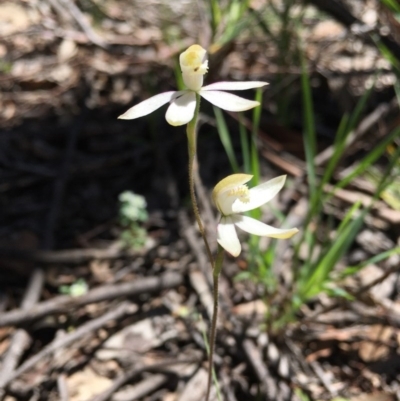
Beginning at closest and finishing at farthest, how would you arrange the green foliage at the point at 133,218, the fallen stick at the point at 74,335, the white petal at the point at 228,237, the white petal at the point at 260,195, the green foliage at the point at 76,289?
the white petal at the point at 228,237 → the white petal at the point at 260,195 → the fallen stick at the point at 74,335 → the green foliage at the point at 76,289 → the green foliage at the point at 133,218

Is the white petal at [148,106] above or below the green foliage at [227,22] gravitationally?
above

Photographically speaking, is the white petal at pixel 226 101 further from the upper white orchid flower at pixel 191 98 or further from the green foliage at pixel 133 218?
the green foliage at pixel 133 218

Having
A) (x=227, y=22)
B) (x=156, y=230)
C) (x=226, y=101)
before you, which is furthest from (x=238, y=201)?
(x=227, y=22)

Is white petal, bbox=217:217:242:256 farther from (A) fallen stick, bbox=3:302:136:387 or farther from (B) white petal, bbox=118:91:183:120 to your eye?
(A) fallen stick, bbox=3:302:136:387

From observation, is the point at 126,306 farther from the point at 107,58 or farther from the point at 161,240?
the point at 107,58

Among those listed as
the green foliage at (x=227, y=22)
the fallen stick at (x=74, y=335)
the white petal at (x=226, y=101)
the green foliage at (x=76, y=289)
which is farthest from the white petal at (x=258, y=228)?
the green foliage at (x=227, y=22)

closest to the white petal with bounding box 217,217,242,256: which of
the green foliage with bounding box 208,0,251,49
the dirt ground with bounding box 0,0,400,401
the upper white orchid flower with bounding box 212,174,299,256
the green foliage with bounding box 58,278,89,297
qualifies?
the upper white orchid flower with bounding box 212,174,299,256

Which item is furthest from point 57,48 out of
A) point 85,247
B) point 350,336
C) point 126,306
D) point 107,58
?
point 350,336
